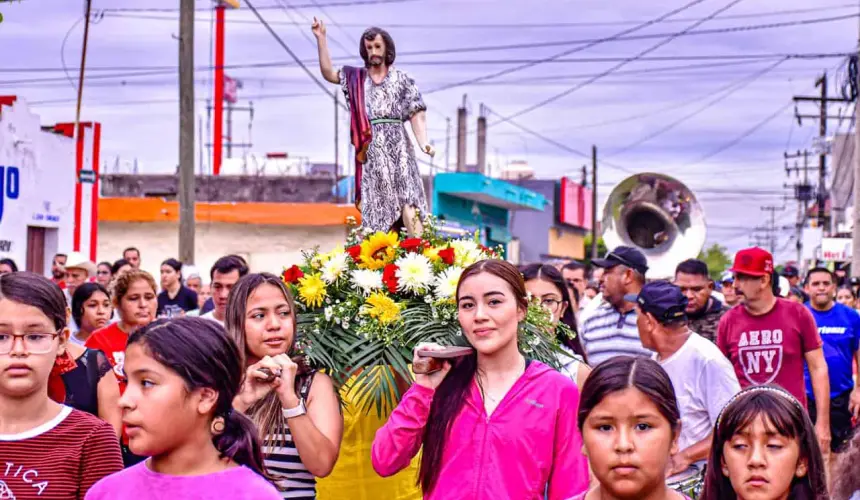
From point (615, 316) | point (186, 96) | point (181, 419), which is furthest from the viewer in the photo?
point (186, 96)

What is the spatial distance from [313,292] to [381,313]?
1.30 ft

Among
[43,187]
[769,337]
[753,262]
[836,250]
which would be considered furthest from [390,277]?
[836,250]

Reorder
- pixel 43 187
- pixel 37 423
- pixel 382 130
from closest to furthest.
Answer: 1. pixel 37 423
2. pixel 382 130
3. pixel 43 187

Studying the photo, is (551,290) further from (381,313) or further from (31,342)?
(31,342)

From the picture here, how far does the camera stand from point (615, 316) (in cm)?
795

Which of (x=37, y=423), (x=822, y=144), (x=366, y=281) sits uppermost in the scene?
(x=822, y=144)

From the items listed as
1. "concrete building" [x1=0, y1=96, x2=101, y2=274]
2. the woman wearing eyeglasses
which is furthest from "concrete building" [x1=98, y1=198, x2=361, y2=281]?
the woman wearing eyeglasses

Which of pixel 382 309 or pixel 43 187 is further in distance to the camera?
pixel 43 187

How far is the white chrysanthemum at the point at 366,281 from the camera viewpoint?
6074 mm

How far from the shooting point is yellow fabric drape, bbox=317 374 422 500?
5.73 meters

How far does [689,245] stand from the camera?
18.6 meters

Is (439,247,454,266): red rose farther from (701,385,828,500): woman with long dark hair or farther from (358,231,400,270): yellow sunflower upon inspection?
(701,385,828,500): woman with long dark hair

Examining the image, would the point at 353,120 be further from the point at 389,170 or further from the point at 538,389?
the point at 538,389

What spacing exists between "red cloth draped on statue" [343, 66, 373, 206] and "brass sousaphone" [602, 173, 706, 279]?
10.5m
